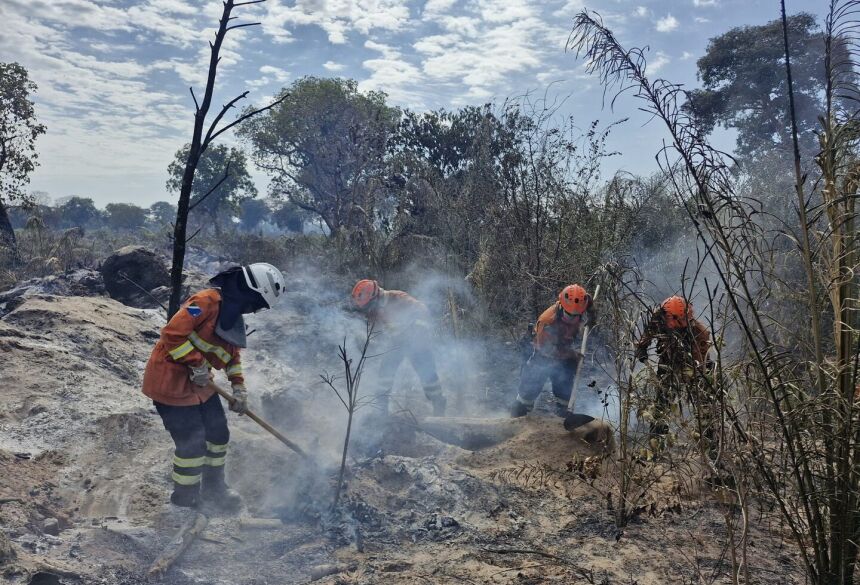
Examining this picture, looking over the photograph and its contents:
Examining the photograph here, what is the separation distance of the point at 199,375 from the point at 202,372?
0.10 feet

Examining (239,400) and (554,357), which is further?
(554,357)

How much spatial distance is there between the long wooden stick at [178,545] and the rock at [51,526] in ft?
2.43

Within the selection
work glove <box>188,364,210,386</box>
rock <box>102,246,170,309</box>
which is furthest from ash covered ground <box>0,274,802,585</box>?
rock <box>102,246,170,309</box>

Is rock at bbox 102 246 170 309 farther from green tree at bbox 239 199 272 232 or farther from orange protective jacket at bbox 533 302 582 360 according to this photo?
green tree at bbox 239 199 272 232

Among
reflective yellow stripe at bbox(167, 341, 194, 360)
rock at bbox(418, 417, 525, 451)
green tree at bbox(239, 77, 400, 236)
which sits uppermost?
green tree at bbox(239, 77, 400, 236)

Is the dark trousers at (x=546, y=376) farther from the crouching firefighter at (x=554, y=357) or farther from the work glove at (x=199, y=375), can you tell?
the work glove at (x=199, y=375)

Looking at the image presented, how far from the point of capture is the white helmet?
427 centimetres

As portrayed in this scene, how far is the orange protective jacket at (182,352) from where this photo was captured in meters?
4.07

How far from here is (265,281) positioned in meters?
4.32

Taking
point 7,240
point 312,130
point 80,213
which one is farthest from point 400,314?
point 80,213

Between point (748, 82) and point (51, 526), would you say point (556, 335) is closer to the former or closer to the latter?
point (51, 526)

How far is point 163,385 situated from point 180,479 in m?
0.74

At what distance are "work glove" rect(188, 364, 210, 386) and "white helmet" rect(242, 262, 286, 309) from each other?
709mm

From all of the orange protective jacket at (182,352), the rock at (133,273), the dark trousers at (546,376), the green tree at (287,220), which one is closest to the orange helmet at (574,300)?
the dark trousers at (546,376)
